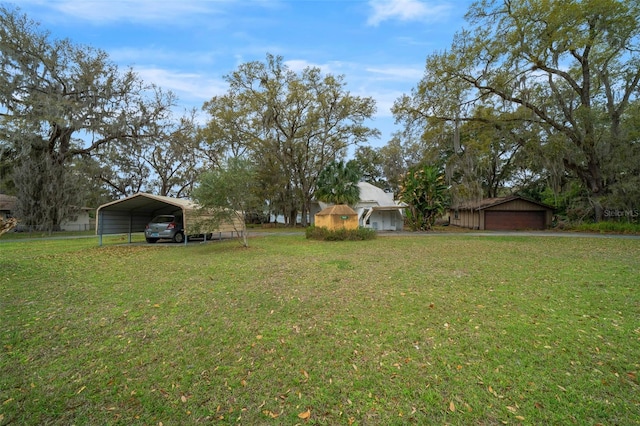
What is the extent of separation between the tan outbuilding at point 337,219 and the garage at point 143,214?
4.82 m

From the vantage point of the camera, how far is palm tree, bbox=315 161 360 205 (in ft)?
83.1

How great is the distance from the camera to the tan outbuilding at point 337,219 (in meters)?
16.6

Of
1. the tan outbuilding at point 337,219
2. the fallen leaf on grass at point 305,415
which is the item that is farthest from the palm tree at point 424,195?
the fallen leaf on grass at point 305,415

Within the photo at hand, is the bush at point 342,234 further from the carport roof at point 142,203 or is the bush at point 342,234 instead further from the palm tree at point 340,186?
the palm tree at point 340,186

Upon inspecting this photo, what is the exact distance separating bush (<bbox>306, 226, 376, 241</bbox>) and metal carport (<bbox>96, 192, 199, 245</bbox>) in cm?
645

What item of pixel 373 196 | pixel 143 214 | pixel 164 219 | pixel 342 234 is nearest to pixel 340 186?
pixel 373 196

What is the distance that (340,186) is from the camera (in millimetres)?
25453

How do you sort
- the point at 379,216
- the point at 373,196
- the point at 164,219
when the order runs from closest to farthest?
the point at 164,219 → the point at 379,216 → the point at 373,196

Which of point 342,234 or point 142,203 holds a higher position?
point 142,203

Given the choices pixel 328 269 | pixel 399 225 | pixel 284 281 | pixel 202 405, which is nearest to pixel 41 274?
pixel 284 281

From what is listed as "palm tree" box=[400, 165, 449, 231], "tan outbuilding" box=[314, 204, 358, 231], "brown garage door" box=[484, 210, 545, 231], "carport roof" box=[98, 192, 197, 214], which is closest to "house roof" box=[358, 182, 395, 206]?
"palm tree" box=[400, 165, 449, 231]

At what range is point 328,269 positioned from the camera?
24.6 feet

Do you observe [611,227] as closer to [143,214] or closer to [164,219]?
[164,219]

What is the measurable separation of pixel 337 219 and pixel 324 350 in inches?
526
